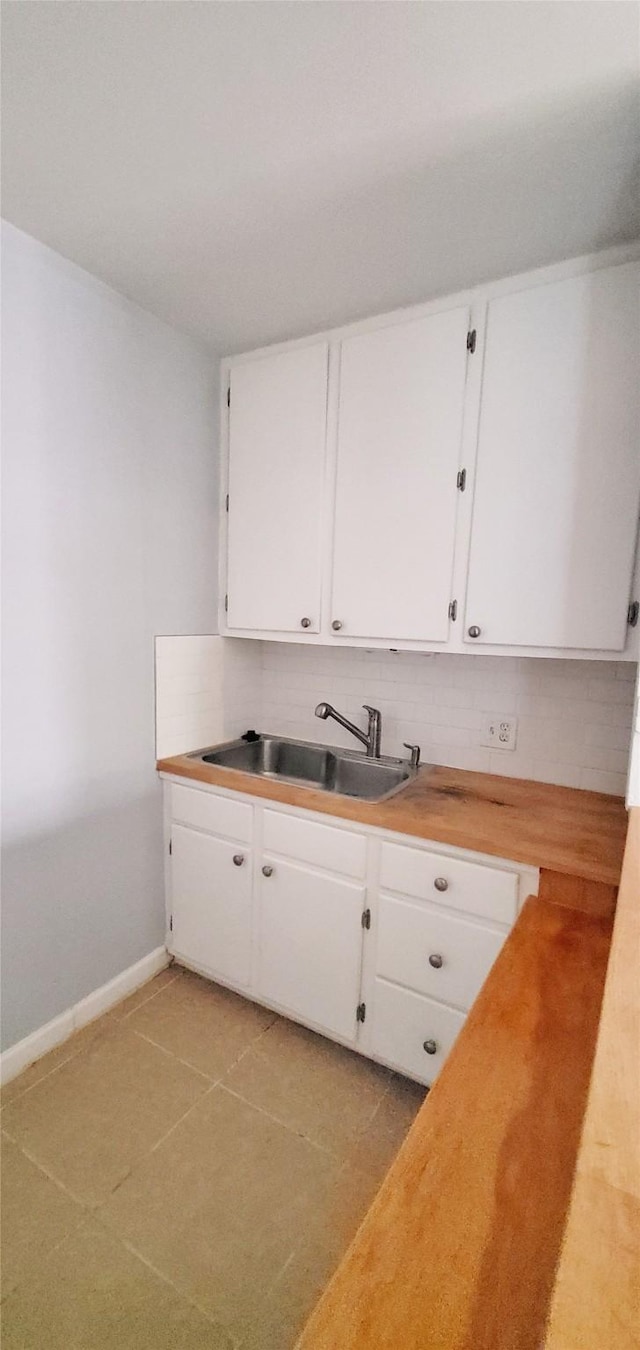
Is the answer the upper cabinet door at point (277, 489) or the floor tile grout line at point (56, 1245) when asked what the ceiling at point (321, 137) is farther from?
the floor tile grout line at point (56, 1245)

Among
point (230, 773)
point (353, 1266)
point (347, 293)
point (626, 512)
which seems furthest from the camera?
point (230, 773)

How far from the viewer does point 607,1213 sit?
411mm

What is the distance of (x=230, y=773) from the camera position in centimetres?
182

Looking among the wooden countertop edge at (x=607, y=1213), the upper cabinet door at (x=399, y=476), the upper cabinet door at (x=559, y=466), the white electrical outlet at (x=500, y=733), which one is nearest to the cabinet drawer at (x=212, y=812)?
the upper cabinet door at (x=399, y=476)

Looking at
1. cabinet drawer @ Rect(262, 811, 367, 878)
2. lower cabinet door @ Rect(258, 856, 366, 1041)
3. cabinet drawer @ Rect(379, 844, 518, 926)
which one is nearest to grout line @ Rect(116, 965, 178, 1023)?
lower cabinet door @ Rect(258, 856, 366, 1041)

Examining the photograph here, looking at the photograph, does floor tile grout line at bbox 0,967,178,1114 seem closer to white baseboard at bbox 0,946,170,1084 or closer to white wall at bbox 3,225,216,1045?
white baseboard at bbox 0,946,170,1084

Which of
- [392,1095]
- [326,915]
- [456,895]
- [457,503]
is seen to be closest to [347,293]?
[457,503]

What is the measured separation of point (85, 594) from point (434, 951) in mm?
1504

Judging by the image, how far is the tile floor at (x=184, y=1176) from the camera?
1044 millimetres

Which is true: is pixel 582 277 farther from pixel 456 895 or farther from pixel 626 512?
pixel 456 895

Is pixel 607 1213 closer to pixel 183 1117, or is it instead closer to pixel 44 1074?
pixel 183 1117

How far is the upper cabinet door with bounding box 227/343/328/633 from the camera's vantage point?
1810 mm

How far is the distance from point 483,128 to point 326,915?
1981 millimetres

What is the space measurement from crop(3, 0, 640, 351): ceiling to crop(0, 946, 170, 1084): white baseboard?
7.66 feet
